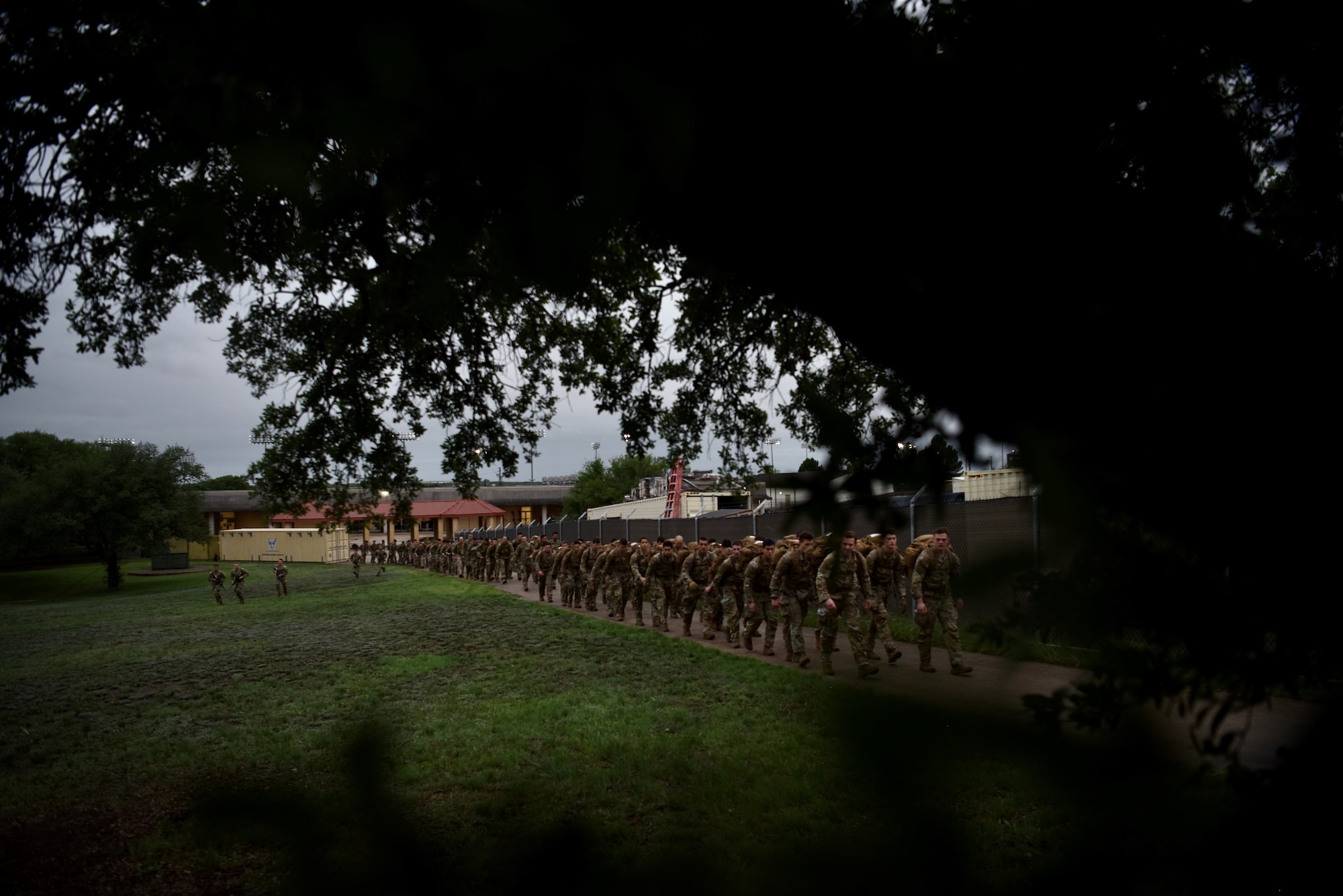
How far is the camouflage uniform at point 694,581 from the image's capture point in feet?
50.6

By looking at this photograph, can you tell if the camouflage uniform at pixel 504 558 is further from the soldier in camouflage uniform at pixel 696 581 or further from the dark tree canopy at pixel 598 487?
the dark tree canopy at pixel 598 487

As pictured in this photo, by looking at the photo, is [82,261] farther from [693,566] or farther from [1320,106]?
[693,566]

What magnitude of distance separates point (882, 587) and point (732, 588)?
346 cm

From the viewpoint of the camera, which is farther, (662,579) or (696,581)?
(662,579)

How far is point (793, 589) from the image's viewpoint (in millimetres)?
12352

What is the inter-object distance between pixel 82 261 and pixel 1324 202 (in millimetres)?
5443

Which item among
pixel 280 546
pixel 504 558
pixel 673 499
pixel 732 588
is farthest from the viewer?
pixel 280 546

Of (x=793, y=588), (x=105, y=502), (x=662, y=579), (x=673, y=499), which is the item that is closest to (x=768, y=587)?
(x=793, y=588)

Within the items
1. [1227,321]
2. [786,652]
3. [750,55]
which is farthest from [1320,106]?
[786,652]

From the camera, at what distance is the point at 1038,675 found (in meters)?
0.74

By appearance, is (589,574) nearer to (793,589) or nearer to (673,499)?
(673,499)

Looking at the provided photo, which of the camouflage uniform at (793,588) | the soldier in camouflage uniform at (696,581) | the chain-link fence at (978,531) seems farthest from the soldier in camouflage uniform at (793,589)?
the chain-link fence at (978,531)

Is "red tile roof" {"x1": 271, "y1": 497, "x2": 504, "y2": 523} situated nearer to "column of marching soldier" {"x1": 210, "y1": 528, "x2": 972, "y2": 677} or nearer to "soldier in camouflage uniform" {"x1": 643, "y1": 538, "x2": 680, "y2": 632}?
"column of marching soldier" {"x1": 210, "y1": 528, "x2": 972, "y2": 677}

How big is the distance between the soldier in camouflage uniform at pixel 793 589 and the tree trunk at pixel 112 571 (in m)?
38.4
